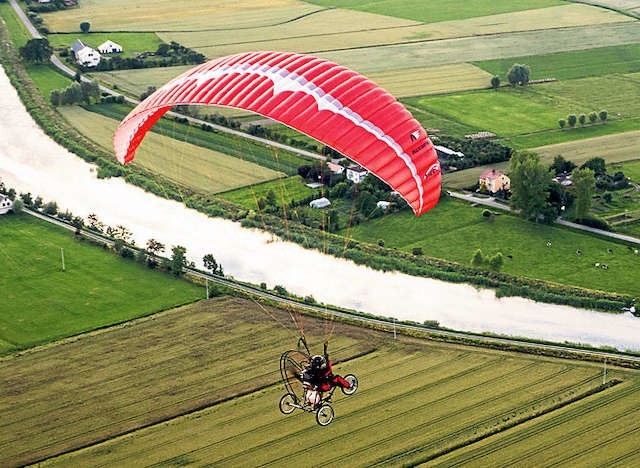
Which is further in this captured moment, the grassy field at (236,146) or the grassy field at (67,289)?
the grassy field at (236,146)

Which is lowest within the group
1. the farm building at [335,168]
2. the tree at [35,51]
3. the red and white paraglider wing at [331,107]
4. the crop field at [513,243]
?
the crop field at [513,243]

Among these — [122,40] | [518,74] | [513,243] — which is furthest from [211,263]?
[122,40]

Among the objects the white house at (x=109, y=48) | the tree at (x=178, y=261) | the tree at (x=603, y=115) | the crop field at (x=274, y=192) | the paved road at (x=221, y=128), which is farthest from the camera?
the white house at (x=109, y=48)

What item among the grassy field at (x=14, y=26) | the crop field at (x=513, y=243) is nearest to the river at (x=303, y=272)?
the crop field at (x=513, y=243)

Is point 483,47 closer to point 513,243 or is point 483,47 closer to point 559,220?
point 559,220

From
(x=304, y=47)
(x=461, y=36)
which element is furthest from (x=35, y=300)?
(x=461, y=36)

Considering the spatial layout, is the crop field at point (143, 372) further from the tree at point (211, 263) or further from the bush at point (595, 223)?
the bush at point (595, 223)

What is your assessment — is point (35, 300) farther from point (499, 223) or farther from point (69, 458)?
point (499, 223)
